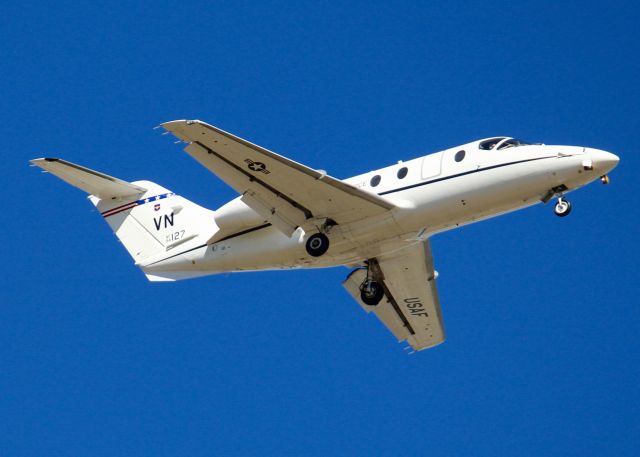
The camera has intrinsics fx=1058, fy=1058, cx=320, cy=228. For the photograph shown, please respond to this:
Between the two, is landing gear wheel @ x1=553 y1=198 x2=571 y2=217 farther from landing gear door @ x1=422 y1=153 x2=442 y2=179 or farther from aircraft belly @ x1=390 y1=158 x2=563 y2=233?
landing gear door @ x1=422 y1=153 x2=442 y2=179

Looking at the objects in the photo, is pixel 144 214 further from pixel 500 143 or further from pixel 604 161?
pixel 604 161

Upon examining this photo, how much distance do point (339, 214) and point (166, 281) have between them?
4.81m

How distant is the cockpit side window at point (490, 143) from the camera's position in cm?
2091

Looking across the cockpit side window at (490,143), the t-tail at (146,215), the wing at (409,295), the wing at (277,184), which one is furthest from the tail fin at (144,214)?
the cockpit side window at (490,143)

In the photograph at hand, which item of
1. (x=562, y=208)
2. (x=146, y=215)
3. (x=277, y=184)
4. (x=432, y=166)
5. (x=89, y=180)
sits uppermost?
(x=89, y=180)

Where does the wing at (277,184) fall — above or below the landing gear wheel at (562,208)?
above

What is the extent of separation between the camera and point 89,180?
24328 millimetres

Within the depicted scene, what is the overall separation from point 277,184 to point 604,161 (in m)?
6.35

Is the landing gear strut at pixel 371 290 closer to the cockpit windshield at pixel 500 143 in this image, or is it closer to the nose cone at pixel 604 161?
the cockpit windshield at pixel 500 143

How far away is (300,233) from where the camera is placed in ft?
72.2

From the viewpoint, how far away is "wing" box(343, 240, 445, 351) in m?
23.8

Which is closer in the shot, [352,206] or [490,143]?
[490,143]

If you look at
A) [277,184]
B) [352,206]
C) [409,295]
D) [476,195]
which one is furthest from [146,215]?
[476,195]

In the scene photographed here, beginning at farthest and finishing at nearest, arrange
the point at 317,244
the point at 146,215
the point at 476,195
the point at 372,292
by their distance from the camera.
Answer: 1. the point at 146,215
2. the point at 372,292
3. the point at 317,244
4. the point at 476,195
